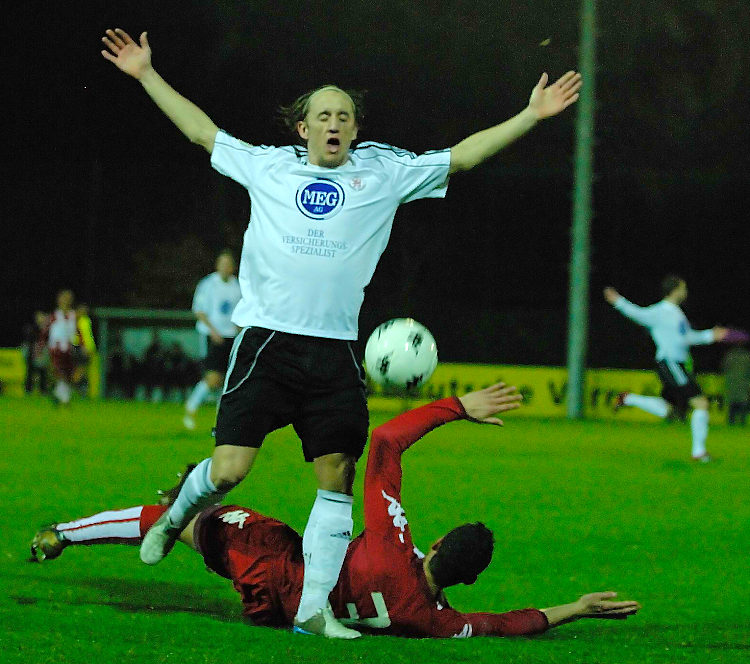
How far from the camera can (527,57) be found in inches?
1462

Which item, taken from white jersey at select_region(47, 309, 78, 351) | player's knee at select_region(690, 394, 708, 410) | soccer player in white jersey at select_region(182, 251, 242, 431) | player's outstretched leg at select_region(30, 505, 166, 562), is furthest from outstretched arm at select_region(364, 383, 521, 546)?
white jersey at select_region(47, 309, 78, 351)

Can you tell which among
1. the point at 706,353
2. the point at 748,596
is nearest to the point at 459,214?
the point at 706,353

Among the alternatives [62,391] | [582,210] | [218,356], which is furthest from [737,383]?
[62,391]

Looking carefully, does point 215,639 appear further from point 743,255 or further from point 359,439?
point 743,255

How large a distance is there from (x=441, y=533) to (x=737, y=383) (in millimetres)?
16405

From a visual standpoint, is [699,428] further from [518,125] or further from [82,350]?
[82,350]

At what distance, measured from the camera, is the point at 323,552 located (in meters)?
5.52

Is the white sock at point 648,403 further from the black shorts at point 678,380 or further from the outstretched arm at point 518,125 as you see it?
the outstretched arm at point 518,125

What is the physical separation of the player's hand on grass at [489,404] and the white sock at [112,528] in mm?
1670

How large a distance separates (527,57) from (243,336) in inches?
1281

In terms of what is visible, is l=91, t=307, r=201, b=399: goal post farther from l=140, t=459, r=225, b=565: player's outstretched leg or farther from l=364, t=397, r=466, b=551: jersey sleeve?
l=364, t=397, r=466, b=551: jersey sleeve

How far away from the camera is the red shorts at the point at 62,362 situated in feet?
74.4

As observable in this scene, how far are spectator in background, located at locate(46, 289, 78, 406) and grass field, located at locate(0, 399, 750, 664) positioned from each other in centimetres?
597

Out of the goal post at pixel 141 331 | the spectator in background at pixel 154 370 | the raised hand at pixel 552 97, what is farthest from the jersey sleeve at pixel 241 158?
the goal post at pixel 141 331
